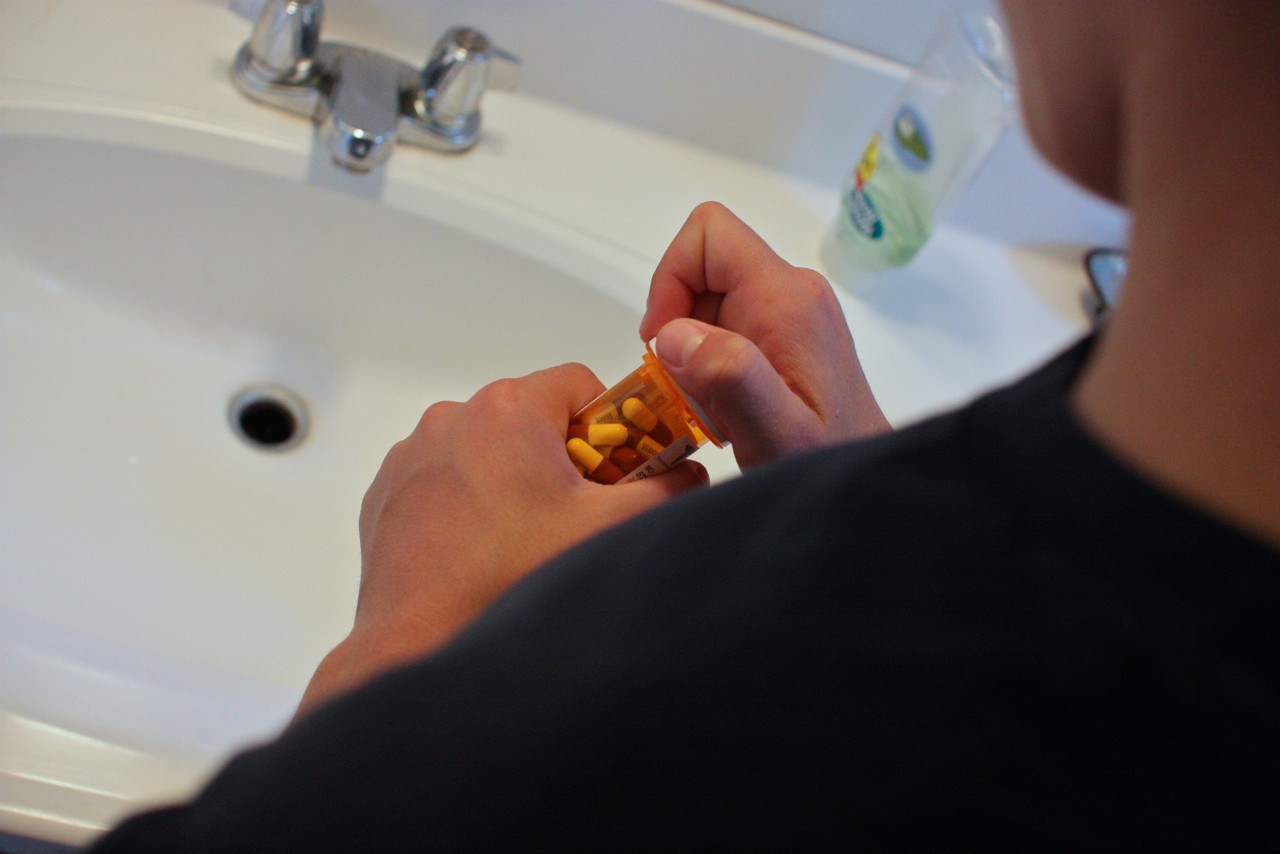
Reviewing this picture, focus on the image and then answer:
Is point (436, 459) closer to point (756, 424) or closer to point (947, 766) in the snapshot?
point (756, 424)

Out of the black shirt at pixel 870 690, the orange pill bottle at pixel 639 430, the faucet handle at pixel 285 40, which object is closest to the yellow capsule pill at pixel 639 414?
the orange pill bottle at pixel 639 430

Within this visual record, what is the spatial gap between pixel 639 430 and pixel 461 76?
27 cm

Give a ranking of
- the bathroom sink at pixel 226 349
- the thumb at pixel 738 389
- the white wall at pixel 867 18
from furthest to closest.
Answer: the white wall at pixel 867 18, the bathroom sink at pixel 226 349, the thumb at pixel 738 389

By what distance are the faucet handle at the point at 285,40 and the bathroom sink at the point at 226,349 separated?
37 mm

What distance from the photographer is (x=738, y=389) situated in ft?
1.10

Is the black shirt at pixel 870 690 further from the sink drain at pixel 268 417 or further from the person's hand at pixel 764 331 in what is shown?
the sink drain at pixel 268 417

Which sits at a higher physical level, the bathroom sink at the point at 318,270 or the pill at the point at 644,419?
the pill at the point at 644,419

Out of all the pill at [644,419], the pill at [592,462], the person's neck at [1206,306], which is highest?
the person's neck at [1206,306]

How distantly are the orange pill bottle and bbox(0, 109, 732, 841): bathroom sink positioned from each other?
184 mm

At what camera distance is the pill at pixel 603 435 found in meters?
0.39

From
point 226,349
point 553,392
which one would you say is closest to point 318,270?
point 226,349

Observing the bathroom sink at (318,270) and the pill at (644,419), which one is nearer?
the pill at (644,419)

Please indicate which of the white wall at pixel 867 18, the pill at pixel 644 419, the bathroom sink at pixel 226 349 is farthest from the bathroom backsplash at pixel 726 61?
the pill at pixel 644 419

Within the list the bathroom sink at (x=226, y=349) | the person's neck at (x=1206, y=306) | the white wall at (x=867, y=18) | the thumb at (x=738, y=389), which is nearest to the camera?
the person's neck at (x=1206, y=306)
